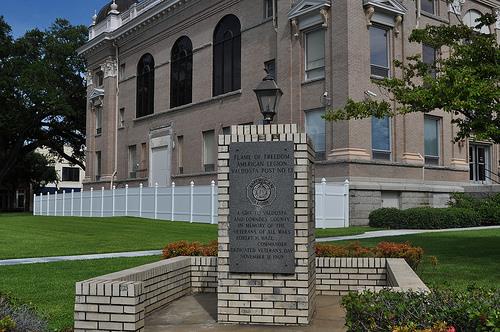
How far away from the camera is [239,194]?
678 cm

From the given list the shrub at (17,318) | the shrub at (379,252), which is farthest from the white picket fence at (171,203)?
the shrub at (17,318)

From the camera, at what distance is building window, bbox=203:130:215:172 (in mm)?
37906

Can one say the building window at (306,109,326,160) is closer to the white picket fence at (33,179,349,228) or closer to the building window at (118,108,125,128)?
the white picket fence at (33,179,349,228)

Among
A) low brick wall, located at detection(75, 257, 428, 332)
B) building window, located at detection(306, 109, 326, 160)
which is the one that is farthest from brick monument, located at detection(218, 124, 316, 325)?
building window, located at detection(306, 109, 326, 160)

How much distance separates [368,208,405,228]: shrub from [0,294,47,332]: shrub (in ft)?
75.1

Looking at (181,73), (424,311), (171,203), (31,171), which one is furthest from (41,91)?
(424,311)

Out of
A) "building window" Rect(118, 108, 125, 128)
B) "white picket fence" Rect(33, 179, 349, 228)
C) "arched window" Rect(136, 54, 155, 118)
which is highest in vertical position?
"arched window" Rect(136, 54, 155, 118)

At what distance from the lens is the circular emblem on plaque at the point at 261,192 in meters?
6.70

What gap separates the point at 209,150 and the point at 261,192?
31.9 meters

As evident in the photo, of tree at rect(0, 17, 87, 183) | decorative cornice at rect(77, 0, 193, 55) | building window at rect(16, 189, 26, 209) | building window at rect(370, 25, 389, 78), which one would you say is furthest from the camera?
building window at rect(16, 189, 26, 209)

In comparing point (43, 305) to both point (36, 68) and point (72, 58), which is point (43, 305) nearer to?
point (36, 68)

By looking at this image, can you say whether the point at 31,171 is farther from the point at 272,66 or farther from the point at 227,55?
the point at 272,66

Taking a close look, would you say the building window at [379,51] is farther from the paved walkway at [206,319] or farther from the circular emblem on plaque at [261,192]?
the circular emblem on plaque at [261,192]

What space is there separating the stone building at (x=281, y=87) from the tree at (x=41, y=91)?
8375 millimetres
